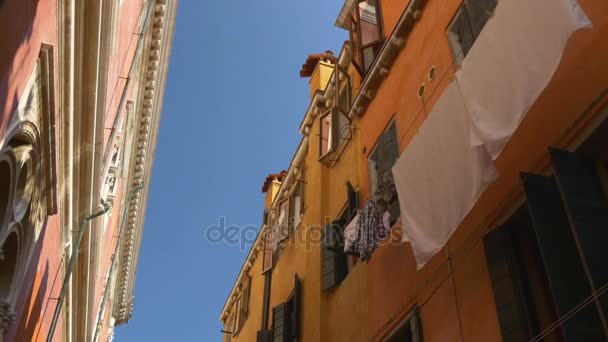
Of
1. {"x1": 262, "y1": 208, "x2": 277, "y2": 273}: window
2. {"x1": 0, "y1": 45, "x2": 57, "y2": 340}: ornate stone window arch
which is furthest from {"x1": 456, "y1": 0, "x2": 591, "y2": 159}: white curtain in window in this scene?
{"x1": 262, "y1": 208, "x2": 277, "y2": 273}: window

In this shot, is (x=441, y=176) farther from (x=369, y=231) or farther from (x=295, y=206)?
(x=295, y=206)

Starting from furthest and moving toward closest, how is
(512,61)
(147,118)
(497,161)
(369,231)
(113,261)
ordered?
(113,261) < (147,118) < (369,231) < (497,161) < (512,61)

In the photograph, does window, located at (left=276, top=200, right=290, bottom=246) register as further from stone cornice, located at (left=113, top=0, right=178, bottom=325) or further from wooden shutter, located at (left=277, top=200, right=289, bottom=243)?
stone cornice, located at (left=113, top=0, right=178, bottom=325)

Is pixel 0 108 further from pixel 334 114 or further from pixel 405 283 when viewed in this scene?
pixel 334 114

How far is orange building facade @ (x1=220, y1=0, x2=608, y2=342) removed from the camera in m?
4.62

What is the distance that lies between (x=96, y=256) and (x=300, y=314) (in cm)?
430

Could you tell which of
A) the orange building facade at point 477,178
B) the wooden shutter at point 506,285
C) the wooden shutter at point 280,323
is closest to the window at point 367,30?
the orange building facade at point 477,178

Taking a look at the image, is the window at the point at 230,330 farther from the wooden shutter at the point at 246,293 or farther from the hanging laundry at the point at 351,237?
the hanging laundry at the point at 351,237

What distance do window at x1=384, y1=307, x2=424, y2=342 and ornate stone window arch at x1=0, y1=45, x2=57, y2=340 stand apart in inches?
188

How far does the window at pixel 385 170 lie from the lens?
332 inches

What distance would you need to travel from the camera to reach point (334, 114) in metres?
12.7

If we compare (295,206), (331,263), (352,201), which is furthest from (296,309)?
(295,206)

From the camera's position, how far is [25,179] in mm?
6801

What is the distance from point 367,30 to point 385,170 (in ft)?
10.8
